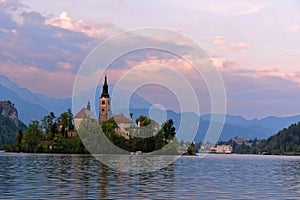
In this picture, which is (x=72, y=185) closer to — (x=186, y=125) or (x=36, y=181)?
(x=36, y=181)

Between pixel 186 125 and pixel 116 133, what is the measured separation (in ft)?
84.3

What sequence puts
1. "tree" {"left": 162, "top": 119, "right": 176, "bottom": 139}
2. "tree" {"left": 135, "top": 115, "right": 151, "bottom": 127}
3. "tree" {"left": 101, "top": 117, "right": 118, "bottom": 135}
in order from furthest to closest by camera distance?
"tree" {"left": 101, "top": 117, "right": 118, "bottom": 135}
"tree" {"left": 135, "top": 115, "right": 151, "bottom": 127}
"tree" {"left": 162, "top": 119, "right": 176, "bottom": 139}

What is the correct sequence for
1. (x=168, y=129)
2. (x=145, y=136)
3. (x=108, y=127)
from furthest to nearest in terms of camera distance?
(x=108, y=127) < (x=145, y=136) < (x=168, y=129)

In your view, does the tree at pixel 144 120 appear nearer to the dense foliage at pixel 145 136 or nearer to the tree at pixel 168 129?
the dense foliage at pixel 145 136

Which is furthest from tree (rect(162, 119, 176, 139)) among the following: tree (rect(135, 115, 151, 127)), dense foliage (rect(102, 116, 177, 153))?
tree (rect(135, 115, 151, 127))

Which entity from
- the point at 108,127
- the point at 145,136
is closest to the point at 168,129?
the point at 145,136

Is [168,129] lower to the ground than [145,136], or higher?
higher

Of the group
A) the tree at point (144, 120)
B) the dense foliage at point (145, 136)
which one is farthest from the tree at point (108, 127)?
the tree at point (144, 120)

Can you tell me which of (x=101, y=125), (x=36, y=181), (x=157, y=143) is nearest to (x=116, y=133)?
(x=101, y=125)

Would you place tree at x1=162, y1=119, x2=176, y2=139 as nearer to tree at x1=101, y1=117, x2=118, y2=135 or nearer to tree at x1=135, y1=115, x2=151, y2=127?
tree at x1=135, y1=115, x2=151, y2=127

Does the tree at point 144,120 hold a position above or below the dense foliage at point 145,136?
above

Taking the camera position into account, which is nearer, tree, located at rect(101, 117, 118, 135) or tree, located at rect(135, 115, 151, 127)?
tree, located at rect(135, 115, 151, 127)

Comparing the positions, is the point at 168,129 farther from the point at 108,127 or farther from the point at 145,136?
the point at 108,127

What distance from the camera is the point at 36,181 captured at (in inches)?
1866
